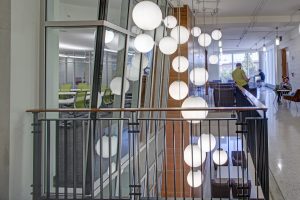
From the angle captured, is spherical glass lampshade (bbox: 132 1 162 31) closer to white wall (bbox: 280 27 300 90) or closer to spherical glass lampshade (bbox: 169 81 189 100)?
spherical glass lampshade (bbox: 169 81 189 100)

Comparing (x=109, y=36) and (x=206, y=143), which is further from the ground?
(x=109, y=36)

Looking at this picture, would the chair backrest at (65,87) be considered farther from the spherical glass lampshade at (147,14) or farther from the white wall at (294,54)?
the white wall at (294,54)

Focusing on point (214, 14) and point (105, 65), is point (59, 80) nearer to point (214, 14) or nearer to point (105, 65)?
point (105, 65)

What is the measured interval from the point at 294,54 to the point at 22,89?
44.3ft

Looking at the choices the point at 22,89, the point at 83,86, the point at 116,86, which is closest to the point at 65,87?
the point at 83,86

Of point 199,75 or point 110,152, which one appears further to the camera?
point 199,75

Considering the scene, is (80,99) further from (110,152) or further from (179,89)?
(179,89)

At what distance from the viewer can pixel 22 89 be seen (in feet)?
13.4

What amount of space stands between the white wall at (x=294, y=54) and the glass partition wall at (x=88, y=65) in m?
10.2

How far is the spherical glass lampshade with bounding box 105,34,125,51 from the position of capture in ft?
17.2

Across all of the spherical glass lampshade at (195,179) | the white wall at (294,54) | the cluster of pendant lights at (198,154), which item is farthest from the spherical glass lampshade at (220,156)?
the white wall at (294,54)

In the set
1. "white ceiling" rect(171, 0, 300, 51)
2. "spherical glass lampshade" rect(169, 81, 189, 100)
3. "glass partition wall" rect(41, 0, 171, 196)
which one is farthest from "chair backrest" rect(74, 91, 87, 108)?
"white ceiling" rect(171, 0, 300, 51)

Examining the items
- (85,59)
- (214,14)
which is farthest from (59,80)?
(214,14)

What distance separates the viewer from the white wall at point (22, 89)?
12.9 ft
